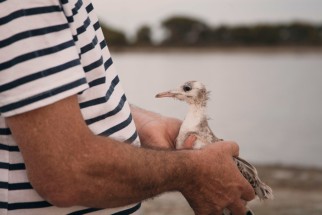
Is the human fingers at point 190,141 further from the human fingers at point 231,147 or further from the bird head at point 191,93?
the bird head at point 191,93

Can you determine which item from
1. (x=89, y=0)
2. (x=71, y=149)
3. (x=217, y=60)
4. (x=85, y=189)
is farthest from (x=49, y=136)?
(x=217, y=60)

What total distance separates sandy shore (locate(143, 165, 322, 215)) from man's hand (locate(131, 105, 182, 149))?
16.2 ft

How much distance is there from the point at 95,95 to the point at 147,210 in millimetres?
8270

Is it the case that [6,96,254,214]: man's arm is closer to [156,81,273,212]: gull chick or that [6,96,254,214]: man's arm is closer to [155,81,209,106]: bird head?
[156,81,273,212]: gull chick

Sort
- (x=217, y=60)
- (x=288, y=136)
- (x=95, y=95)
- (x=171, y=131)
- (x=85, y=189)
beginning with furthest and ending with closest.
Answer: (x=217, y=60) < (x=288, y=136) < (x=171, y=131) < (x=95, y=95) < (x=85, y=189)

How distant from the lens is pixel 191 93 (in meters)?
4.75

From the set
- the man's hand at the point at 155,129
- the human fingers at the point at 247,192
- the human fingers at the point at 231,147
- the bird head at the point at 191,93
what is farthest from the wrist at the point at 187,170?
the bird head at the point at 191,93

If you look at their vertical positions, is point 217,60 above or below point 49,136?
below

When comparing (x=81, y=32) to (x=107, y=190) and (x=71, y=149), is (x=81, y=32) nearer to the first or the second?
(x=71, y=149)

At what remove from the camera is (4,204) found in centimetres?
259

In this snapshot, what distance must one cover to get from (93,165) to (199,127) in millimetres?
1712

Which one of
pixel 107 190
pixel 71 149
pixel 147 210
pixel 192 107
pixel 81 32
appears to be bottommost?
pixel 147 210

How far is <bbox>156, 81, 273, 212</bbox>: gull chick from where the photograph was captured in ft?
12.6

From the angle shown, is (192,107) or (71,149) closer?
(71,149)
